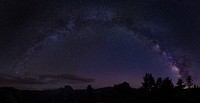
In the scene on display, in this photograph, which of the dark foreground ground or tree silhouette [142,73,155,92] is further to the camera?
tree silhouette [142,73,155,92]

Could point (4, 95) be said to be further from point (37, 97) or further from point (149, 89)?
point (37, 97)

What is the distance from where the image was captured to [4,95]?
71.8 metres

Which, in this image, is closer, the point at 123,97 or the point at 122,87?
the point at 123,97

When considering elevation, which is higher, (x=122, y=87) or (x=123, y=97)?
(x=122, y=87)

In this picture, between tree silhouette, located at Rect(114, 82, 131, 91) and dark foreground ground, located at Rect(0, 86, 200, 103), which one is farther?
tree silhouette, located at Rect(114, 82, 131, 91)

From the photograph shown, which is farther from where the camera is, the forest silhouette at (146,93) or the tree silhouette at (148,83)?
the tree silhouette at (148,83)

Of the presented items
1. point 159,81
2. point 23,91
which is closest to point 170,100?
point 159,81

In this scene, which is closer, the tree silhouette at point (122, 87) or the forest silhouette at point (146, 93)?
the forest silhouette at point (146, 93)

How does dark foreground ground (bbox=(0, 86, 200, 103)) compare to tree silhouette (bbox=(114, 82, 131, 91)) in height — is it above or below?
below

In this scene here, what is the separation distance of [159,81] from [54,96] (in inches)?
2348

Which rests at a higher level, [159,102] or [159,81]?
[159,81]

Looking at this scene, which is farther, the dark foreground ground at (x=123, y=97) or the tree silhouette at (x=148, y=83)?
the tree silhouette at (x=148, y=83)

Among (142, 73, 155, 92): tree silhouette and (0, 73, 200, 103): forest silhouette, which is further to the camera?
(142, 73, 155, 92): tree silhouette

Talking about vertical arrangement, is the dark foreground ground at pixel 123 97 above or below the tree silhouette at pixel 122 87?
below
